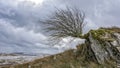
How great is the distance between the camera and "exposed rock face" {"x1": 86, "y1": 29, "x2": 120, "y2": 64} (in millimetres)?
31188

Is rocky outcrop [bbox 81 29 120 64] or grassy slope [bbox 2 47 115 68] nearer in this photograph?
rocky outcrop [bbox 81 29 120 64]

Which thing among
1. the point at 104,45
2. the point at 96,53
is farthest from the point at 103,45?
the point at 96,53

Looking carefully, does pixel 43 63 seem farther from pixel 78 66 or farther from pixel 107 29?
pixel 107 29

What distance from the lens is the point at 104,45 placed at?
3189cm

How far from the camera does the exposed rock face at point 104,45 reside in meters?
31.2

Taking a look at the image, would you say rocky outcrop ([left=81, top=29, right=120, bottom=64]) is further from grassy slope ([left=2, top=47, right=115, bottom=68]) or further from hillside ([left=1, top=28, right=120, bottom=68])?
grassy slope ([left=2, top=47, right=115, bottom=68])

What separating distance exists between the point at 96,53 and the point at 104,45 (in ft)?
4.07

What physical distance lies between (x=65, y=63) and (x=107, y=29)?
6.42 m

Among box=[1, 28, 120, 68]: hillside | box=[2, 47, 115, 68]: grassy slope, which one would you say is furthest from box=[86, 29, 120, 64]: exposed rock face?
box=[2, 47, 115, 68]: grassy slope

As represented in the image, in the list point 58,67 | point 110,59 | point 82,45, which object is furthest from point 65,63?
point 110,59

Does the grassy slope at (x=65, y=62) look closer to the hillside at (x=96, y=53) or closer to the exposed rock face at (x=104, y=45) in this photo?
the hillside at (x=96, y=53)

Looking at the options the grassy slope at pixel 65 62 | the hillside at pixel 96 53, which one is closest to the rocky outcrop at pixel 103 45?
the hillside at pixel 96 53

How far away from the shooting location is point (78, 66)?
31.5 metres

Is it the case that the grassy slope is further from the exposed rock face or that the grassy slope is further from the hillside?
the exposed rock face
